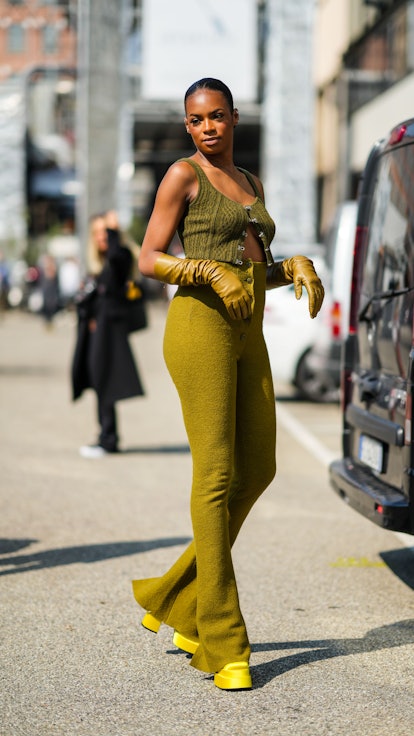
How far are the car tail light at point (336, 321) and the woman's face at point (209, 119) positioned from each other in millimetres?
7994

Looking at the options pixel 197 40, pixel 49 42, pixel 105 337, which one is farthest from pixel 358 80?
pixel 49 42

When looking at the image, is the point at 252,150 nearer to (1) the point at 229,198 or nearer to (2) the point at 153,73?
(2) the point at 153,73

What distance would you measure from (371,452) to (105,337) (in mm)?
4337

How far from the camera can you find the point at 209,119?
4234 millimetres

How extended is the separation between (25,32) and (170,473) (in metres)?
104

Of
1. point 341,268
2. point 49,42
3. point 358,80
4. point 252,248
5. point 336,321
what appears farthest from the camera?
point 49,42

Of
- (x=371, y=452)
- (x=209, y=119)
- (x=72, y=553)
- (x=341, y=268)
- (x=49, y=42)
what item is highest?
(x=49, y=42)

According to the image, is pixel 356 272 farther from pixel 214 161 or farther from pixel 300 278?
pixel 214 161

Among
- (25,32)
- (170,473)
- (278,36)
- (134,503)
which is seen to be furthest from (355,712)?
(25,32)

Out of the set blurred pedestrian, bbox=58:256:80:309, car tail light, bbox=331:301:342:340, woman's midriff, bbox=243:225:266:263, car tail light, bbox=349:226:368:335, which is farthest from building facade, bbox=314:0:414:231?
woman's midriff, bbox=243:225:266:263

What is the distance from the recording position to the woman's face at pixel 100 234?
9.83 metres

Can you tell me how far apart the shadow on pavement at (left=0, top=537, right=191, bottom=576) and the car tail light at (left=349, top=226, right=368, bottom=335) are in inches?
56.1

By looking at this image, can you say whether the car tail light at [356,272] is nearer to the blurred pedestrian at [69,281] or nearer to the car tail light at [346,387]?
the car tail light at [346,387]

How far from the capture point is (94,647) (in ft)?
15.6
